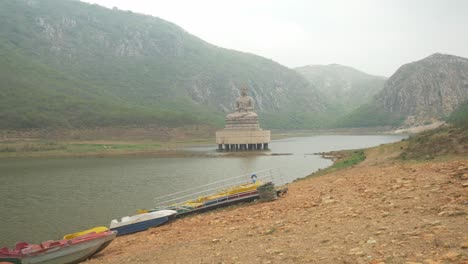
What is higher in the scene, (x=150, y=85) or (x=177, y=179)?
(x=150, y=85)

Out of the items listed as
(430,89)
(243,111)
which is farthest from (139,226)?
(430,89)

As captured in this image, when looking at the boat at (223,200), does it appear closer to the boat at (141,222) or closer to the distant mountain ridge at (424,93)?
the boat at (141,222)

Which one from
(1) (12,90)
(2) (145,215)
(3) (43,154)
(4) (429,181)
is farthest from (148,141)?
(4) (429,181)

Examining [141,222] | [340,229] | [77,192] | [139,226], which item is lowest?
[77,192]

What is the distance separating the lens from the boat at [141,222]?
18.4m

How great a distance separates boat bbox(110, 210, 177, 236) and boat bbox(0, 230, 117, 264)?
4080 mm

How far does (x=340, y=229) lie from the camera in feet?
34.5

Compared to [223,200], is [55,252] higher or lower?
lower

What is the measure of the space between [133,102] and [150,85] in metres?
26.0

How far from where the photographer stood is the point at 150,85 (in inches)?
6905

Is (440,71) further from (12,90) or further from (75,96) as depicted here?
(12,90)

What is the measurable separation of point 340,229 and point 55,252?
1006 centimetres

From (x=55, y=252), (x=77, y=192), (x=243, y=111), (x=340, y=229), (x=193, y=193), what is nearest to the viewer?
(x=340, y=229)

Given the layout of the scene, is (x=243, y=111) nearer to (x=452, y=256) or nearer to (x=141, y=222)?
(x=141, y=222)
